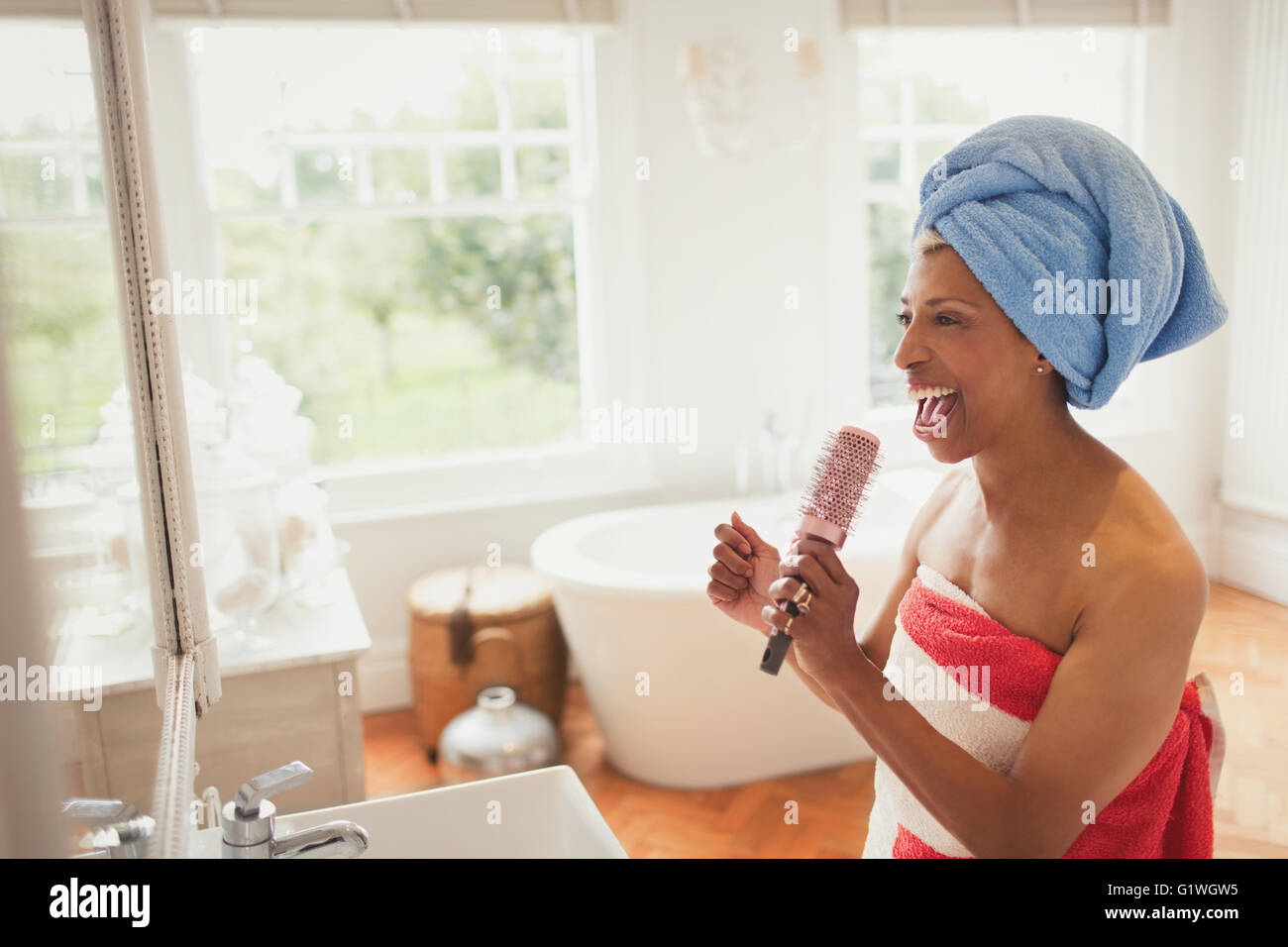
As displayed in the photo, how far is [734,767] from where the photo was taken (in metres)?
3.08

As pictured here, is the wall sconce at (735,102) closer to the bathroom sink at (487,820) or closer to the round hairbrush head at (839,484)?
the round hairbrush head at (839,484)

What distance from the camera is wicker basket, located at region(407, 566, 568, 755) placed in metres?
3.22

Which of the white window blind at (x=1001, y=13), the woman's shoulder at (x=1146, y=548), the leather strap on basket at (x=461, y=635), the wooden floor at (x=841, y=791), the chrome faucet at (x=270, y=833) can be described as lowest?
the wooden floor at (x=841, y=791)

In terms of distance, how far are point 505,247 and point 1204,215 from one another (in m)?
4.15

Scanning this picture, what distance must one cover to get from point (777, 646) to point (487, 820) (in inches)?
17.9

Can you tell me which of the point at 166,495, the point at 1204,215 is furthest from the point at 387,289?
the point at 166,495

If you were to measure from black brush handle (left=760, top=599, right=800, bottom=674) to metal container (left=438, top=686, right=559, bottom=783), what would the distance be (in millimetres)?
1999

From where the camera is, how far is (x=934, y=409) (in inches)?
43.2

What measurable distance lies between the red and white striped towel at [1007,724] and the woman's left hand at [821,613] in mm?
190

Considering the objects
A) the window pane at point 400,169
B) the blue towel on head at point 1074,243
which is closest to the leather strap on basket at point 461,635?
the blue towel on head at point 1074,243

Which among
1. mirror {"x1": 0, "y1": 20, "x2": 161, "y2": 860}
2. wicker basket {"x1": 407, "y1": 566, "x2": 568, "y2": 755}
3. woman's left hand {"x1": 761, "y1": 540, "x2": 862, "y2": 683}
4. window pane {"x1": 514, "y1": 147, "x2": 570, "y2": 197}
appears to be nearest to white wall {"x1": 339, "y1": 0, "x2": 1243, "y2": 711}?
wicker basket {"x1": 407, "y1": 566, "x2": 568, "y2": 755}

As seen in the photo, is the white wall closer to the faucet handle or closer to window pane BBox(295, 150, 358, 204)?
window pane BBox(295, 150, 358, 204)

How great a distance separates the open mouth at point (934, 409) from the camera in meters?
1.08
